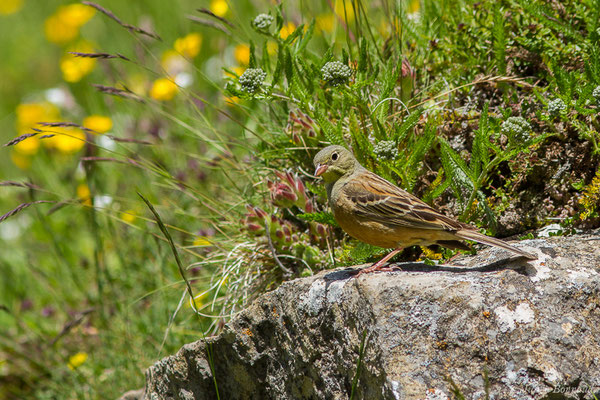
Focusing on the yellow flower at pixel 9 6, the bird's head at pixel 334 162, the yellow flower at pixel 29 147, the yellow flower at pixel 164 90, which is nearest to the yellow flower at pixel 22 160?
the yellow flower at pixel 29 147

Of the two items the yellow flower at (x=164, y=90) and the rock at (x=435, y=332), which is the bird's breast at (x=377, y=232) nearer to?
the rock at (x=435, y=332)

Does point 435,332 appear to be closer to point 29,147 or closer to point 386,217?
point 386,217

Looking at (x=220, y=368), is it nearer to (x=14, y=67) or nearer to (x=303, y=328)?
(x=303, y=328)

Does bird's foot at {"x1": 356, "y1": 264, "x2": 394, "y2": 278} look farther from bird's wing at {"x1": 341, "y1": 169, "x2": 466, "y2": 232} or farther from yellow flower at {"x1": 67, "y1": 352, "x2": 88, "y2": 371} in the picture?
yellow flower at {"x1": 67, "y1": 352, "x2": 88, "y2": 371}

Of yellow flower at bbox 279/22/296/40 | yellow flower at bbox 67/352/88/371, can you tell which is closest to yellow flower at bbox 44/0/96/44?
yellow flower at bbox 279/22/296/40

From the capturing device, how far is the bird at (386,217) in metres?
3.63

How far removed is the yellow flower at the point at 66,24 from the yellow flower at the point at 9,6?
240 centimetres

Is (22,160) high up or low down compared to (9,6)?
down

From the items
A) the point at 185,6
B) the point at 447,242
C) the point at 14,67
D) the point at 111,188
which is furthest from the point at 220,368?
the point at 14,67

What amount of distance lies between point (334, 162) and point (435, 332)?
144cm

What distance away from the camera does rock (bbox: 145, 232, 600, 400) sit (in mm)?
2855

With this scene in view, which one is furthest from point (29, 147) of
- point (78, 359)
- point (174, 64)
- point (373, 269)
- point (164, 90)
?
point (373, 269)

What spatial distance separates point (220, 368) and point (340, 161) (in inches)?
58.8

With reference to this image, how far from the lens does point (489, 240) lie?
3408 mm
